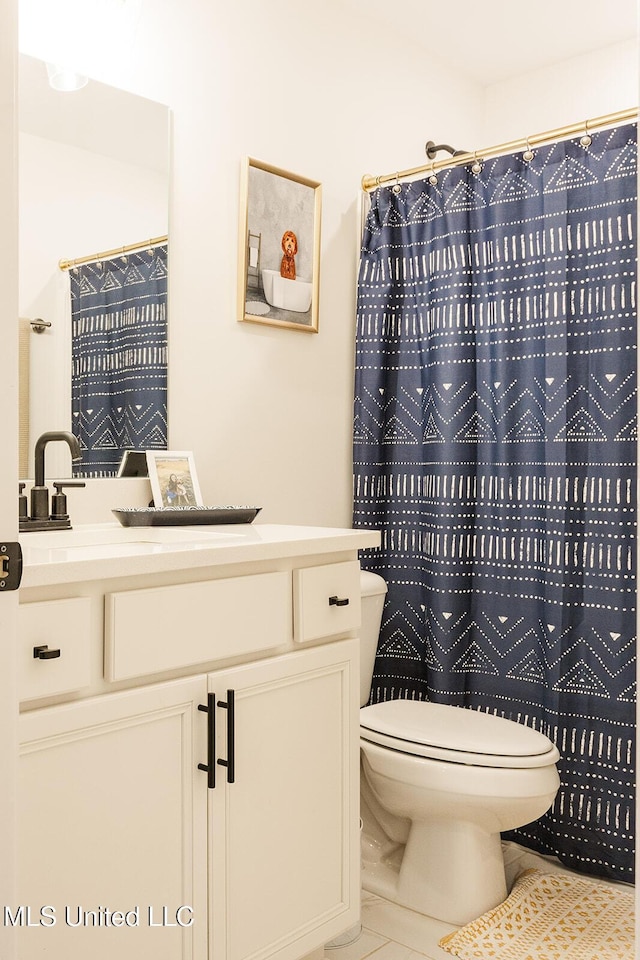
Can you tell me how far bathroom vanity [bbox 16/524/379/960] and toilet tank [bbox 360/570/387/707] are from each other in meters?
0.43

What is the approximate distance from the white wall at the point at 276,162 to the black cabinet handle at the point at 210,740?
81 centimetres

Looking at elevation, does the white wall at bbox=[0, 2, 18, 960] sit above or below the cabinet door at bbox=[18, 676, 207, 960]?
above

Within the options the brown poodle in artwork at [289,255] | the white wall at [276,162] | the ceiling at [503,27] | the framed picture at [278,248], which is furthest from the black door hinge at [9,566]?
the ceiling at [503,27]

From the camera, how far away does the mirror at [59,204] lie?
1756 mm

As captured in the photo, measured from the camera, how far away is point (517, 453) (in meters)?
2.21

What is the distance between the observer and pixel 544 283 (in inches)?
84.7

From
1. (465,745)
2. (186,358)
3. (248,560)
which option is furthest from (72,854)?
(186,358)

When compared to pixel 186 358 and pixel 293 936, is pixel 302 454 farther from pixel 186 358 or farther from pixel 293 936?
pixel 293 936

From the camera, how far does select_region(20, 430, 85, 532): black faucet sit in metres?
1.66

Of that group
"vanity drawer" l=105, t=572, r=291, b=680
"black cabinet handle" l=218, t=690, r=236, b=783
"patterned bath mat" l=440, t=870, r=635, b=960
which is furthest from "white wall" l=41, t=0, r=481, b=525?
"patterned bath mat" l=440, t=870, r=635, b=960

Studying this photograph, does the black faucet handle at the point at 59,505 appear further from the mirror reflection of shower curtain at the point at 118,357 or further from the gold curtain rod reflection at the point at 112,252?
the gold curtain rod reflection at the point at 112,252

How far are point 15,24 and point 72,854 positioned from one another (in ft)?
3.54

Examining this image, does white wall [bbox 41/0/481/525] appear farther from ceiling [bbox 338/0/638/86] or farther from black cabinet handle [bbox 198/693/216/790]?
black cabinet handle [bbox 198/693/216/790]

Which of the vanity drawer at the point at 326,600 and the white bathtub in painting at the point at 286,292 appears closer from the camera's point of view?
the vanity drawer at the point at 326,600
